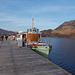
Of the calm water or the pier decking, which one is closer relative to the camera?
the pier decking

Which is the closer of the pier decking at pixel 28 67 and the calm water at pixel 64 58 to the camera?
the pier decking at pixel 28 67

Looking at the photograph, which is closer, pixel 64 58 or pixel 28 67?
pixel 28 67

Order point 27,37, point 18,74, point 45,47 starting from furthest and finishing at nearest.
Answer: point 27,37
point 45,47
point 18,74

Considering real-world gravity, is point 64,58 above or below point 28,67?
below

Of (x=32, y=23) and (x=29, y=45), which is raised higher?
(x=32, y=23)

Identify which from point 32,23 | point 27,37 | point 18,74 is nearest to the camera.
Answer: point 18,74

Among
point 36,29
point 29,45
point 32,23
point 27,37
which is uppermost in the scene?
point 32,23

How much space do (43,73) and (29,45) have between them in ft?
35.8

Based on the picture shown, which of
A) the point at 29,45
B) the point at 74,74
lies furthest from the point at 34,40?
the point at 74,74

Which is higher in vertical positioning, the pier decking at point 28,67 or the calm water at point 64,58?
the pier decking at point 28,67

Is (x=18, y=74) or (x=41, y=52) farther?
(x=41, y=52)

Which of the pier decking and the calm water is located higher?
the pier decking

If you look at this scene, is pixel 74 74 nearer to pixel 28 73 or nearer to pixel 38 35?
pixel 28 73

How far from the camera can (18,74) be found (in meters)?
4.94
